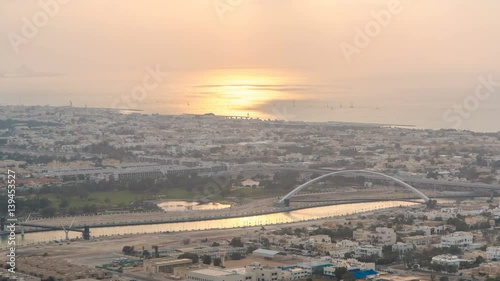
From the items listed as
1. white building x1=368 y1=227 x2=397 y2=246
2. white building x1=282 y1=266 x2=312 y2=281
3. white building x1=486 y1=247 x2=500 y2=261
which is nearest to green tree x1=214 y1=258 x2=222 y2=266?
white building x1=282 y1=266 x2=312 y2=281

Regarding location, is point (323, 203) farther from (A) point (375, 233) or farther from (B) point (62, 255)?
(B) point (62, 255)

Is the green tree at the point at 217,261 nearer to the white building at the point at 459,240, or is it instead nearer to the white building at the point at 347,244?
the white building at the point at 347,244

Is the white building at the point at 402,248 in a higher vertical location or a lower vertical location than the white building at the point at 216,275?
higher

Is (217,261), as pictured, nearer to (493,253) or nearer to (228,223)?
(493,253)

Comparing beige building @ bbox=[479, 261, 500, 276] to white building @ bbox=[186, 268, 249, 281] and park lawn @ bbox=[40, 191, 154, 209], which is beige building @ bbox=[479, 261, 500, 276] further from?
park lawn @ bbox=[40, 191, 154, 209]

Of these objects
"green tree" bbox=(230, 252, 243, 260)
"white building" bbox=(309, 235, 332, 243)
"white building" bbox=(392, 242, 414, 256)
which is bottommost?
"green tree" bbox=(230, 252, 243, 260)

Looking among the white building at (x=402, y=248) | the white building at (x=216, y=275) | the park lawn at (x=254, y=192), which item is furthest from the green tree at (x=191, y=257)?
the park lawn at (x=254, y=192)
